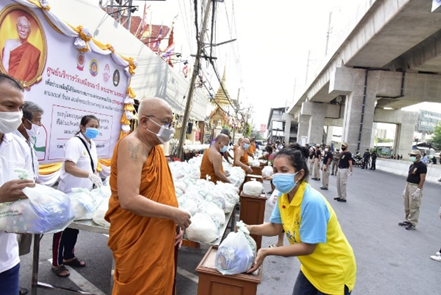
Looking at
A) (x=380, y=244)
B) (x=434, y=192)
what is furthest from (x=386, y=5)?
(x=380, y=244)

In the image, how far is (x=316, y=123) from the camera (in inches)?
1380

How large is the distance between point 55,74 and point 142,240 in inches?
198

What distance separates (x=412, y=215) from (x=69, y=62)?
8115 mm

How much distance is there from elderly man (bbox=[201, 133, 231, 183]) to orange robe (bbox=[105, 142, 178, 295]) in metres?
2.96

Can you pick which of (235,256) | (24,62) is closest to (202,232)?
(235,256)

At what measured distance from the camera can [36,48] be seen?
5223 millimetres

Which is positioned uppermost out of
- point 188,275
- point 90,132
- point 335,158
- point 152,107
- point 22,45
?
point 22,45

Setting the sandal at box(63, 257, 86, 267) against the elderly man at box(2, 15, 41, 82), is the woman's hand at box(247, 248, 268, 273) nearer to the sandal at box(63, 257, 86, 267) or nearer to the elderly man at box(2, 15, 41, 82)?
the sandal at box(63, 257, 86, 267)

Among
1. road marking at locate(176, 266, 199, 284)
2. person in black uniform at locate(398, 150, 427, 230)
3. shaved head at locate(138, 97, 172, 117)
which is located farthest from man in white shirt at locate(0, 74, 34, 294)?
person in black uniform at locate(398, 150, 427, 230)

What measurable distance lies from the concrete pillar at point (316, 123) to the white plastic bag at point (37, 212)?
34.2 meters

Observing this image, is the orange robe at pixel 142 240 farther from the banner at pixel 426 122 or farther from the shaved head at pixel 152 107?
the banner at pixel 426 122

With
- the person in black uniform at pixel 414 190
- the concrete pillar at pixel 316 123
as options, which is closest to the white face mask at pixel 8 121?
the person in black uniform at pixel 414 190

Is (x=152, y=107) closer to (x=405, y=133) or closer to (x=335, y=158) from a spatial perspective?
(x=335, y=158)

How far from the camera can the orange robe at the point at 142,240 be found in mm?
1896
